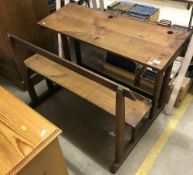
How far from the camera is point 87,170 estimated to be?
5.37 feet

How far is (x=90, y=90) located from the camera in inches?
65.7

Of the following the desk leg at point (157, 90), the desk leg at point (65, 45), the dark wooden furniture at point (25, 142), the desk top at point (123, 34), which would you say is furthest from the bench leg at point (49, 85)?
the dark wooden furniture at point (25, 142)

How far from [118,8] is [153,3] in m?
1.54

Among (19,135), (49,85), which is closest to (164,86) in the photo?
(49,85)

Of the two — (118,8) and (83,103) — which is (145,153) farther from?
(118,8)

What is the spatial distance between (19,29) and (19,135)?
146 cm

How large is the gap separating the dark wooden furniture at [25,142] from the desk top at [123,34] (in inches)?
31.0

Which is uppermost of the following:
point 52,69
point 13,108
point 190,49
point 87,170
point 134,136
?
point 13,108

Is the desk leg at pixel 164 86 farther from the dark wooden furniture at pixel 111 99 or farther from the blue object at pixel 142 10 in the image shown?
the blue object at pixel 142 10

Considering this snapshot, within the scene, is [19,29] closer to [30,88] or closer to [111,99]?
[30,88]

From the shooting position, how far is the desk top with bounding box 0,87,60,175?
29.1 inches

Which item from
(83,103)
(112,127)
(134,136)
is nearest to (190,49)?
(134,136)

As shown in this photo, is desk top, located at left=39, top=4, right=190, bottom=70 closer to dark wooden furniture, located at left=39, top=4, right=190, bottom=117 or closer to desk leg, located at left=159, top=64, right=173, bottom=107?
dark wooden furniture, located at left=39, top=4, right=190, bottom=117

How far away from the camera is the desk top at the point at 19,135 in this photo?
740mm
